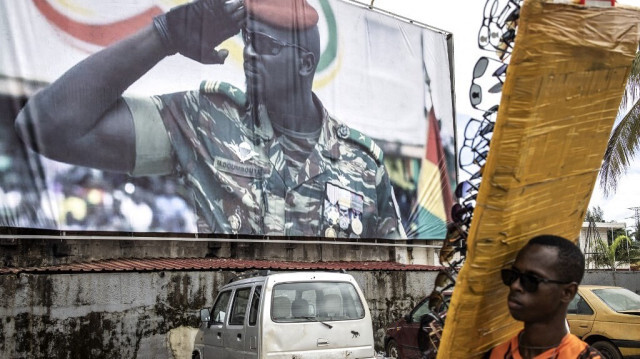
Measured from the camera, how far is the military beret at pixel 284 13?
49.1 feet

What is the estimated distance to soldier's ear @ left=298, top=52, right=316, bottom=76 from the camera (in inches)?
619

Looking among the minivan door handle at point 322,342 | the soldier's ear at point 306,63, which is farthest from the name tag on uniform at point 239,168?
the minivan door handle at point 322,342

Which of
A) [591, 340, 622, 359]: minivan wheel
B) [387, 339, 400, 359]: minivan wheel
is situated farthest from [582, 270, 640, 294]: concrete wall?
[387, 339, 400, 359]: minivan wheel

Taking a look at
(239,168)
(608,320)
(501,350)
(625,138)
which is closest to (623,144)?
(625,138)

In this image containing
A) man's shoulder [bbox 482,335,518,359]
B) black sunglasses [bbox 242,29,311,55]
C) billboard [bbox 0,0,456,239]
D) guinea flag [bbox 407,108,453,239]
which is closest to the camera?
man's shoulder [bbox 482,335,518,359]

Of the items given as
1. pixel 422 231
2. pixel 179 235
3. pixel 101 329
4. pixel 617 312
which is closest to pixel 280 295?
pixel 101 329

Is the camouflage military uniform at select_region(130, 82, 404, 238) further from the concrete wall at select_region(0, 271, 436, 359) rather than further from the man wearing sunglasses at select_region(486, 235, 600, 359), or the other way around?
the man wearing sunglasses at select_region(486, 235, 600, 359)

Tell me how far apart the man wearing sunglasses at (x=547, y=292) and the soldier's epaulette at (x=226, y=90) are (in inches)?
494

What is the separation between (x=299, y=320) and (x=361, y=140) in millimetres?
10064

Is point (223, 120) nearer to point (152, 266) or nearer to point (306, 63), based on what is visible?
point (306, 63)

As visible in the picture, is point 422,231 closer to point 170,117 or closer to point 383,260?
point 383,260

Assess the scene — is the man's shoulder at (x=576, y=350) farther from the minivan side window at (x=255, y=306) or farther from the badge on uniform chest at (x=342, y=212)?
the badge on uniform chest at (x=342, y=212)

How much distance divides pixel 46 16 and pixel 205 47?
3470mm

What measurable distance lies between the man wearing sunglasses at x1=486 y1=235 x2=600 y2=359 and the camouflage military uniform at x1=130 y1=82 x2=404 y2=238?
11.6 m
